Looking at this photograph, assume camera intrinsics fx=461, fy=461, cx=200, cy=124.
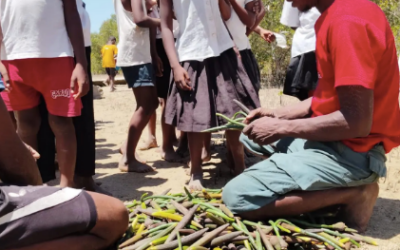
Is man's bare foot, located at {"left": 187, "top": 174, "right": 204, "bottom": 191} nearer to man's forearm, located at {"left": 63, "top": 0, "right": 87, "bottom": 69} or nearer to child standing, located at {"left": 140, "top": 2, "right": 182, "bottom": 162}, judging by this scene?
child standing, located at {"left": 140, "top": 2, "right": 182, "bottom": 162}

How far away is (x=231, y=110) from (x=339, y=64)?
1.25 m

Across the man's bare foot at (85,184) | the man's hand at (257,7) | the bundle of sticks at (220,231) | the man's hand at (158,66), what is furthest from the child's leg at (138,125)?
the bundle of sticks at (220,231)

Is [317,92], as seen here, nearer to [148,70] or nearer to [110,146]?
[148,70]

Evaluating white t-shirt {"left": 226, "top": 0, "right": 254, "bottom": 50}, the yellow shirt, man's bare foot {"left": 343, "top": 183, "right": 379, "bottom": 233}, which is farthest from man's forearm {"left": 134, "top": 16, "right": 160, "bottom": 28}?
the yellow shirt

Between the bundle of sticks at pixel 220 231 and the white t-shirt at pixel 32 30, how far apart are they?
1.22m

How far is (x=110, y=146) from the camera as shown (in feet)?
18.9

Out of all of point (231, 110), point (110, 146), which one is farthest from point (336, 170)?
point (110, 146)

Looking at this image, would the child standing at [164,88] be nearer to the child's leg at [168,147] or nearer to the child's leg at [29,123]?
the child's leg at [168,147]

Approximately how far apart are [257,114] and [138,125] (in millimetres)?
1690

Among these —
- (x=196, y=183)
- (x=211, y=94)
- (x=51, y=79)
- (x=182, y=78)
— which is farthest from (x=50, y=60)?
(x=196, y=183)

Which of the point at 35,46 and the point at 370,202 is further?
the point at 35,46

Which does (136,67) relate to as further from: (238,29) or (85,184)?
(85,184)

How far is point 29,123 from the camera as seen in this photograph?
333cm

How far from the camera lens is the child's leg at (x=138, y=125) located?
4.29 metres
